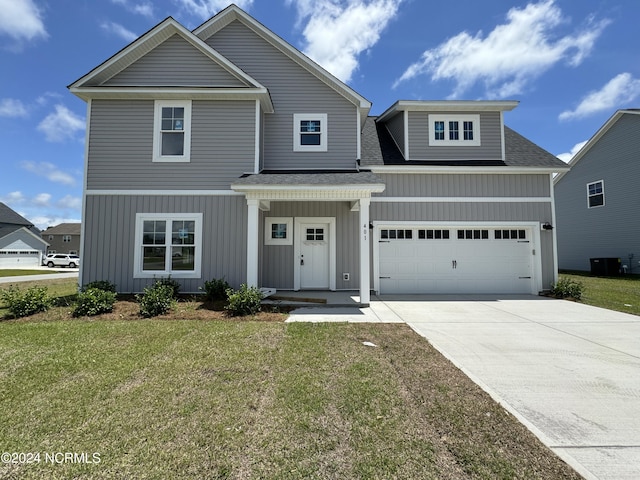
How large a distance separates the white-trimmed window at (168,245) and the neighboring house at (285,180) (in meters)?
0.04

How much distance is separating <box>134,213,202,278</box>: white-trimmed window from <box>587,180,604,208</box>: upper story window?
2098 centimetres

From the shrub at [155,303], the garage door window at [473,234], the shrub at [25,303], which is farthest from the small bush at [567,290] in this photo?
the shrub at [25,303]

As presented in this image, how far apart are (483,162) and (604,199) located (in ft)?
38.1

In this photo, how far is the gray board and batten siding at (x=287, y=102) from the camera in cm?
1034

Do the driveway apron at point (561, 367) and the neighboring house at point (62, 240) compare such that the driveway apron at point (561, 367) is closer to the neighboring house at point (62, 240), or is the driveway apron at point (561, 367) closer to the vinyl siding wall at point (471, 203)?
the vinyl siding wall at point (471, 203)

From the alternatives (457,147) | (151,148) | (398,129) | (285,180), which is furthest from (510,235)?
(151,148)

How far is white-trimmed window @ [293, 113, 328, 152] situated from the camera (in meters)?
10.4

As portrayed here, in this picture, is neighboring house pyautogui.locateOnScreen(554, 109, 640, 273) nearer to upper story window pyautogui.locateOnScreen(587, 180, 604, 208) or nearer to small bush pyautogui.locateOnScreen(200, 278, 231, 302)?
upper story window pyautogui.locateOnScreen(587, 180, 604, 208)

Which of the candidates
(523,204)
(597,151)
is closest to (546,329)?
(523,204)

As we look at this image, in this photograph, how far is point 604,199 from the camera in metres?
16.9

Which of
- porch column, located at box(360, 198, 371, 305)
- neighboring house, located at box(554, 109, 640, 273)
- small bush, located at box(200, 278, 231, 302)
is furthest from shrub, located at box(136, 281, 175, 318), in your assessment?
neighboring house, located at box(554, 109, 640, 273)

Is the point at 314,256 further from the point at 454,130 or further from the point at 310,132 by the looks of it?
the point at 454,130

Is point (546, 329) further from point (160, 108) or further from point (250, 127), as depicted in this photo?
point (160, 108)

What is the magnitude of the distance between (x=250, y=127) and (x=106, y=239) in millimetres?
5346
